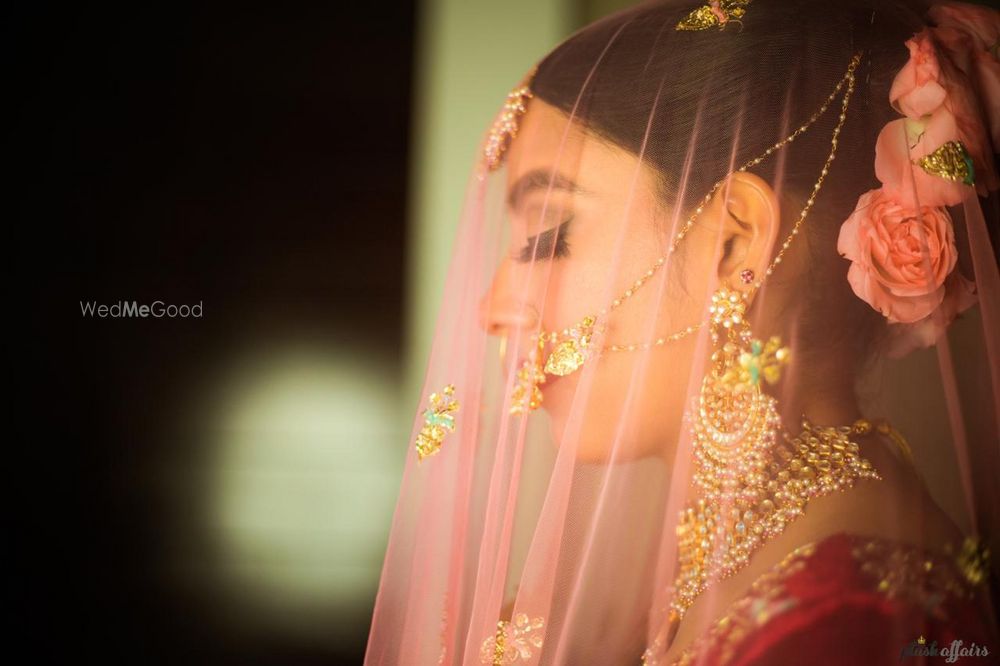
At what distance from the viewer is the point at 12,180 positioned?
4.07ft

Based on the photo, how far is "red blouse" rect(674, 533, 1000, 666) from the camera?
0.63 metres

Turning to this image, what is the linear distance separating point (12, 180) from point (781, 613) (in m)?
1.31

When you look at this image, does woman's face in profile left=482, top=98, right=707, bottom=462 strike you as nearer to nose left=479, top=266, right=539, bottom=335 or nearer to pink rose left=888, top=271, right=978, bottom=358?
nose left=479, top=266, right=539, bottom=335

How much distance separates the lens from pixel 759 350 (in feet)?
2.33

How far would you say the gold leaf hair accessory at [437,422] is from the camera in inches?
33.1

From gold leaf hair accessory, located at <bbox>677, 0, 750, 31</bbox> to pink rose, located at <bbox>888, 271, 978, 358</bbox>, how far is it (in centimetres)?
33

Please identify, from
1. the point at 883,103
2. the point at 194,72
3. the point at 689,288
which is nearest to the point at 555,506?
the point at 689,288

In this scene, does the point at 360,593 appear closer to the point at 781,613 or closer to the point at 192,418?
the point at 192,418

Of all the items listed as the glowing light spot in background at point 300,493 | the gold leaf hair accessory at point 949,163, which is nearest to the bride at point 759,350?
the gold leaf hair accessory at point 949,163

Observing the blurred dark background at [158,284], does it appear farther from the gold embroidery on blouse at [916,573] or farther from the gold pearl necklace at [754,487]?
the gold embroidery on blouse at [916,573]

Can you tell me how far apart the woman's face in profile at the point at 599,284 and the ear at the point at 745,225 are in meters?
0.04

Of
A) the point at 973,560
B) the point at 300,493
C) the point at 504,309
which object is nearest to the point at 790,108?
the point at 504,309

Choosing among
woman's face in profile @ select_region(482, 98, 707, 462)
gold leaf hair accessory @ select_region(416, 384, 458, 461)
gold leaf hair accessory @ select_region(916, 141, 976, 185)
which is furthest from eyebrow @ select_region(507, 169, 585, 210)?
gold leaf hair accessory @ select_region(916, 141, 976, 185)

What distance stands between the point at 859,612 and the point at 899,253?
12.7 inches
